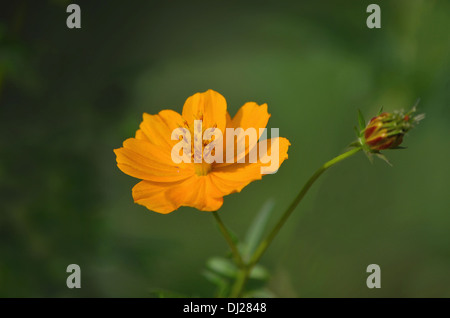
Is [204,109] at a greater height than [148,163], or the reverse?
[204,109]

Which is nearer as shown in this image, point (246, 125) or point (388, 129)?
point (388, 129)

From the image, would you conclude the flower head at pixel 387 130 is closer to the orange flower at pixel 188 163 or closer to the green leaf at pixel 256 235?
the orange flower at pixel 188 163

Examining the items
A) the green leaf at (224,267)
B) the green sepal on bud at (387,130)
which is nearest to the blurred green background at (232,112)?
the green leaf at (224,267)

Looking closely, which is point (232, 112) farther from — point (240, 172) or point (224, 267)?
point (240, 172)

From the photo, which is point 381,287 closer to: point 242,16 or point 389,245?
point 389,245

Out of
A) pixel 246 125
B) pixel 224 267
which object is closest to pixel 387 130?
pixel 246 125
